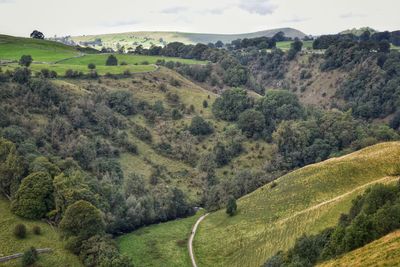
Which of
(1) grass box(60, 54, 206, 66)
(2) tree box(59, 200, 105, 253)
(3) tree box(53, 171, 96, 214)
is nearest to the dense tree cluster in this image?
(2) tree box(59, 200, 105, 253)

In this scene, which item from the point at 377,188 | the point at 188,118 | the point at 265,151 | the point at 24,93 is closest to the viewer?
the point at 377,188

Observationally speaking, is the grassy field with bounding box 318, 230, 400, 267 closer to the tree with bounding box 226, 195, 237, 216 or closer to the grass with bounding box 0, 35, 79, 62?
the tree with bounding box 226, 195, 237, 216

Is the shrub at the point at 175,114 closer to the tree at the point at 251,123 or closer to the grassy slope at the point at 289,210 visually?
the tree at the point at 251,123

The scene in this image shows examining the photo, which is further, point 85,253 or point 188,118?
point 188,118

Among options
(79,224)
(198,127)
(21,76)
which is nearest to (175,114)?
(198,127)

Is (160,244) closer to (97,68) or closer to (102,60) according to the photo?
(97,68)

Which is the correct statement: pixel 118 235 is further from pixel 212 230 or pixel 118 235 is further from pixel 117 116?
pixel 117 116

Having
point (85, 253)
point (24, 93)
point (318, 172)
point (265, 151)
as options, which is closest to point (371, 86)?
point (265, 151)
